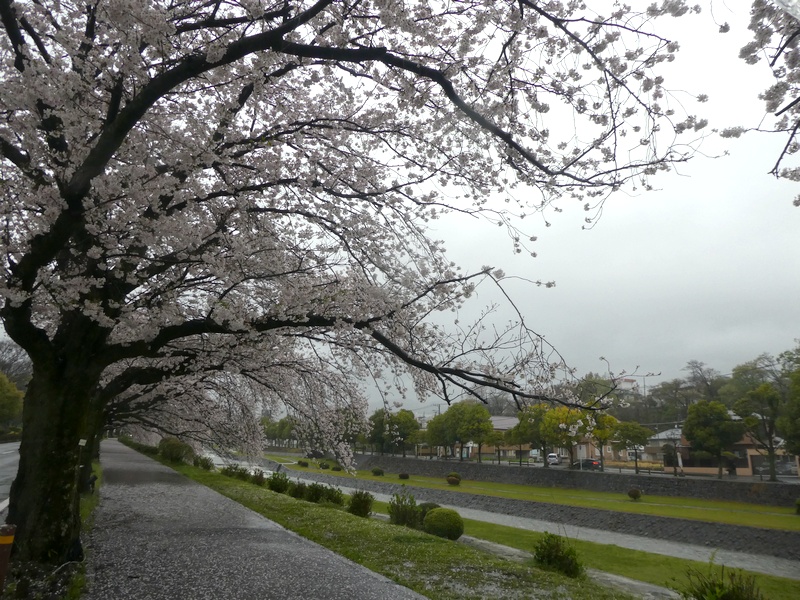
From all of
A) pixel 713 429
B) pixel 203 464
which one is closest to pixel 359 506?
pixel 203 464

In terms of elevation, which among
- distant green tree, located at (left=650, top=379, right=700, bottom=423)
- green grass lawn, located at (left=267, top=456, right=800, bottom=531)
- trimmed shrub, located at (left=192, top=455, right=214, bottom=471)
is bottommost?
green grass lawn, located at (left=267, top=456, right=800, bottom=531)

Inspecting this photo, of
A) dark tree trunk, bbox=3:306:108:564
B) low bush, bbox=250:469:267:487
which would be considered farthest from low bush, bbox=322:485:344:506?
dark tree trunk, bbox=3:306:108:564

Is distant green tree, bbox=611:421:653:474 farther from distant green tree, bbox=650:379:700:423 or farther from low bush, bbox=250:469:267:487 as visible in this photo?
low bush, bbox=250:469:267:487

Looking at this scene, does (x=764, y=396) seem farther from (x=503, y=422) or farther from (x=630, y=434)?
(x=503, y=422)

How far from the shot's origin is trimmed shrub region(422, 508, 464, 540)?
14.5 metres

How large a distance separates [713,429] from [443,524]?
24177 millimetres

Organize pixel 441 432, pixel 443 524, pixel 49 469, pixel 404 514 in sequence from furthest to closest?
pixel 441 432 → pixel 404 514 → pixel 443 524 → pixel 49 469

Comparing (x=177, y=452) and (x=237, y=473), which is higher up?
(x=177, y=452)

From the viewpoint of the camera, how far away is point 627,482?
94.7ft

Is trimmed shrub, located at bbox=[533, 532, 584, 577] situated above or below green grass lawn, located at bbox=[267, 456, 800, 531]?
above

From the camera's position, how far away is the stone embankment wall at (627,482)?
2317cm

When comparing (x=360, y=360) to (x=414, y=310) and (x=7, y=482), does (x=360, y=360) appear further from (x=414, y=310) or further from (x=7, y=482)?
Result: (x=7, y=482)

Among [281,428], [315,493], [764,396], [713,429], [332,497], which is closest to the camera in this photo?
[332,497]

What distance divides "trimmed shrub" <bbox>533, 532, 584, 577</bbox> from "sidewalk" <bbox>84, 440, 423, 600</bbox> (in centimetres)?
475
